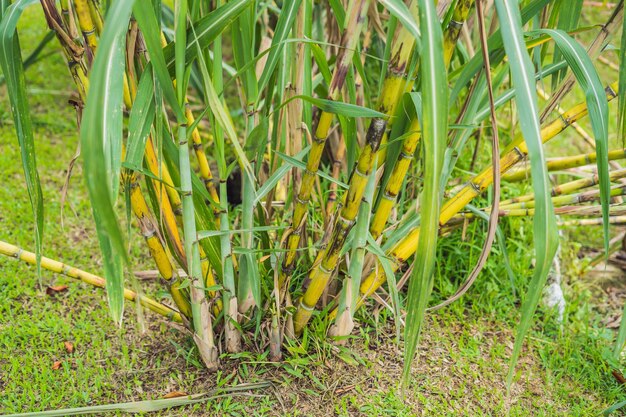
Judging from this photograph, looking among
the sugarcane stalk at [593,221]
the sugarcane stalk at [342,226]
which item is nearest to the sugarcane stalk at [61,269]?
the sugarcane stalk at [342,226]

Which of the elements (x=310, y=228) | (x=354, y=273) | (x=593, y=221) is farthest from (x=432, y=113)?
(x=593, y=221)

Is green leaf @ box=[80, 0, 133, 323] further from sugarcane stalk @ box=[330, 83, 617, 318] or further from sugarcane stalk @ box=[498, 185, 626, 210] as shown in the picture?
sugarcane stalk @ box=[498, 185, 626, 210]

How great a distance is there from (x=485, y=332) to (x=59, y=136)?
1.76 meters

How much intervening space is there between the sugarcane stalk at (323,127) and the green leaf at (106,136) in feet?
1.15

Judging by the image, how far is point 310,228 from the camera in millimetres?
1542

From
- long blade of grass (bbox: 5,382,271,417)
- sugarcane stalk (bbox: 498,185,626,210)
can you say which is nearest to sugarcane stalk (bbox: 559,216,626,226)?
sugarcane stalk (bbox: 498,185,626,210)

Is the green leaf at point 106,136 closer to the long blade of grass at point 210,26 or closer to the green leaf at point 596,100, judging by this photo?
the long blade of grass at point 210,26

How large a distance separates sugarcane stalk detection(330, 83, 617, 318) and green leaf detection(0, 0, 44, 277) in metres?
0.69

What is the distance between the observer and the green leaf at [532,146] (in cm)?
80

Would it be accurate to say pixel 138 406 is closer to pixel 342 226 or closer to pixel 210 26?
pixel 342 226

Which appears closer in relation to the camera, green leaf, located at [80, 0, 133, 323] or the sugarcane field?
green leaf, located at [80, 0, 133, 323]

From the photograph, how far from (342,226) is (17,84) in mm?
621

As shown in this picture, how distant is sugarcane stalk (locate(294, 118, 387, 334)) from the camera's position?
109 centimetres

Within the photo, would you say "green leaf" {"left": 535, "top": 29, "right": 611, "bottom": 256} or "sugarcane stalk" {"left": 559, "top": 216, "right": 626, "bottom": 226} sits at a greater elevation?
"green leaf" {"left": 535, "top": 29, "right": 611, "bottom": 256}
